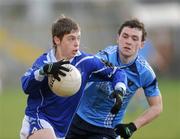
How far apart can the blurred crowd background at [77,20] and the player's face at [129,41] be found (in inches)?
716

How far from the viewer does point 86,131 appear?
1145cm

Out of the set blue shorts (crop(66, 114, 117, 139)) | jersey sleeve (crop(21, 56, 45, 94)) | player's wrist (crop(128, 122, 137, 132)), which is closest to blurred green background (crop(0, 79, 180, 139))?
blue shorts (crop(66, 114, 117, 139))

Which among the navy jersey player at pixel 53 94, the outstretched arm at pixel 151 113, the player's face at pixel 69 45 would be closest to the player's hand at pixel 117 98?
the navy jersey player at pixel 53 94

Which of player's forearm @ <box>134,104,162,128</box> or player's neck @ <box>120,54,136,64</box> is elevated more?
player's neck @ <box>120,54,136,64</box>

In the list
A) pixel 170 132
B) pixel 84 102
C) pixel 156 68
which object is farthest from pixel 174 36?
pixel 84 102

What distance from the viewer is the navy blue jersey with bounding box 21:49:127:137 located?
33.9 feet

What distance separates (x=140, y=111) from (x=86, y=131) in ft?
40.8

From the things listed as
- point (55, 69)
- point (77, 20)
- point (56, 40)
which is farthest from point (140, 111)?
point (55, 69)

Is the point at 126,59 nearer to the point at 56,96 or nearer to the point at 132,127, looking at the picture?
the point at 132,127

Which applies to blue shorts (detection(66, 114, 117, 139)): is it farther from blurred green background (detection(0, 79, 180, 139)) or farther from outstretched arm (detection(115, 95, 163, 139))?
blurred green background (detection(0, 79, 180, 139))

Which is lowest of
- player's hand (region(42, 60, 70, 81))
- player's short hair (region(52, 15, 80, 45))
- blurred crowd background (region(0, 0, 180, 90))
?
blurred crowd background (region(0, 0, 180, 90))

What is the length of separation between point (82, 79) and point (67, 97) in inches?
12.0

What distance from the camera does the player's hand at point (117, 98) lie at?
1021cm

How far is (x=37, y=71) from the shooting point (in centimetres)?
1008
